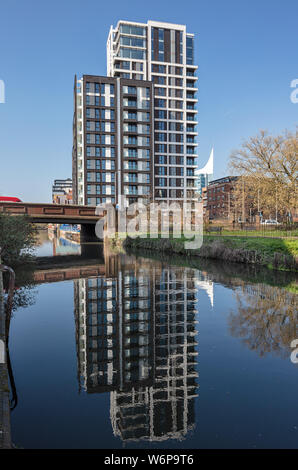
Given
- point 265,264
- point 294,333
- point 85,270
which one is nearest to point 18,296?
point 85,270

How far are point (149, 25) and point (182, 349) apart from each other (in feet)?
279

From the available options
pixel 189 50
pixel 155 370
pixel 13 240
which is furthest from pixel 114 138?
pixel 155 370

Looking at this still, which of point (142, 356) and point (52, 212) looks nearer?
point (142, 356)

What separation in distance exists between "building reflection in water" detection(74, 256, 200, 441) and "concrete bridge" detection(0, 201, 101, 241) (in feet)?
92.8

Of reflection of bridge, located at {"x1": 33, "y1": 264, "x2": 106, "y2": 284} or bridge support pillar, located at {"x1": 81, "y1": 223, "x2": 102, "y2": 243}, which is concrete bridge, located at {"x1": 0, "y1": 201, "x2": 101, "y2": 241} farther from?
reflection of bridge, located at {"x1": 33, "y1": 264, "x2": 106, "y2": 284}

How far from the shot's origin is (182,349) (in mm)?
7039

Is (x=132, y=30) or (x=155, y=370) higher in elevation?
(x=132, y=30)

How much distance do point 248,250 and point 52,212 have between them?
27155 mm

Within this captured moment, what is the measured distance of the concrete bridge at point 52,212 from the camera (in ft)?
129

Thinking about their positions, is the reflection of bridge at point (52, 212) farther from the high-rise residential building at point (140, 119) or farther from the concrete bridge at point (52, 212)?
the high-rise residential building at point (140, 119)

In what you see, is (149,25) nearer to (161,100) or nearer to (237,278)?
(161,100)

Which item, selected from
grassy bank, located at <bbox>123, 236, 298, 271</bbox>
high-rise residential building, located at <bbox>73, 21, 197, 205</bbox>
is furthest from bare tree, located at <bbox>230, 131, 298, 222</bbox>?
high-rise residential building, located at <bbox>73, 21, 197, 205</bbox>

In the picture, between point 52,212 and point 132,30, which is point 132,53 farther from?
point 52,212

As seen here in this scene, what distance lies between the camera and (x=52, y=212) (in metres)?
41.9
